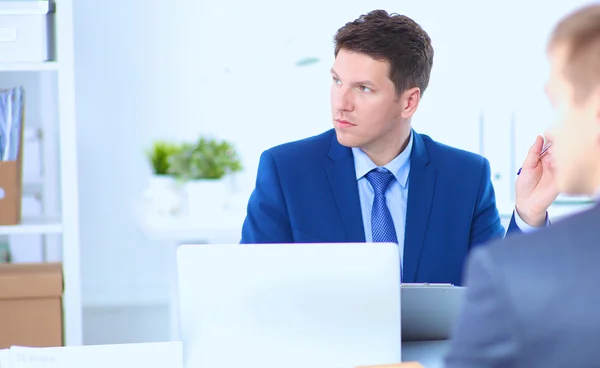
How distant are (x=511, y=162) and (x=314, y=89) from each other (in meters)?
1.13

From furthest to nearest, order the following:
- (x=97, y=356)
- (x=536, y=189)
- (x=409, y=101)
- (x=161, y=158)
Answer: (x=161, y=158) → (x=409, y=101) → (x=536, y=189) → (x=97, y=356)

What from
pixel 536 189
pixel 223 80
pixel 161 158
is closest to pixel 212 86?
pixel 223 80

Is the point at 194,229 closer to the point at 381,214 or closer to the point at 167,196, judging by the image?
the point at 167,196

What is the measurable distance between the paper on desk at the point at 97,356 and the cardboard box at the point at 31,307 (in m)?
1.10

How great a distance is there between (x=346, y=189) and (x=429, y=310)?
2.01ft

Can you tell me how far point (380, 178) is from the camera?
2.17 meters

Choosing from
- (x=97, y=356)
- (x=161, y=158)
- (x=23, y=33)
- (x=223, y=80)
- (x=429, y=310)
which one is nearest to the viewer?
(x=97, y=356)

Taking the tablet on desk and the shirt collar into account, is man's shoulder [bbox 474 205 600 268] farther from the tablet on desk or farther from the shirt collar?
the shirt collar

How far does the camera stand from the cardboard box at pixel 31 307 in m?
2.38

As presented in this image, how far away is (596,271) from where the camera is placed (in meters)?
0.76

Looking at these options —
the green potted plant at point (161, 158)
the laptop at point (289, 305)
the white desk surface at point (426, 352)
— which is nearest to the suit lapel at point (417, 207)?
the white desk surface at point (426, 352)

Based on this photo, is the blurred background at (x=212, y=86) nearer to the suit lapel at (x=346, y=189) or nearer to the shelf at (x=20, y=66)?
the shelf at (x=20, y=66)

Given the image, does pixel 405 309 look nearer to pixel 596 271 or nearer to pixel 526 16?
pixel 596 271

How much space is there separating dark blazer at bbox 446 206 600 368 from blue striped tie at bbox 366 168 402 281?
4.27 feet
